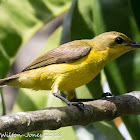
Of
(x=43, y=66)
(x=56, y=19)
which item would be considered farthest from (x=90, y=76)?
(x=56, y=19)

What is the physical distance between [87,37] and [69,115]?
1.43 m

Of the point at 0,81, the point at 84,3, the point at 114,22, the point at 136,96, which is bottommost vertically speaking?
the point at 136,96

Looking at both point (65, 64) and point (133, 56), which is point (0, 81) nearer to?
point (65, 64)

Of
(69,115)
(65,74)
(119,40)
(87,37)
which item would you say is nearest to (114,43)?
(119,40)

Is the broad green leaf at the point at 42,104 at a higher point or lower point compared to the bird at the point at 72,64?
lower

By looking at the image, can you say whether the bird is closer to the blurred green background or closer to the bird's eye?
the bird's eye

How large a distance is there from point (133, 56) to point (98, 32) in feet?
1.44

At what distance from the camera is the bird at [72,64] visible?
286 centimetres

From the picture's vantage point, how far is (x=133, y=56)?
125 inches

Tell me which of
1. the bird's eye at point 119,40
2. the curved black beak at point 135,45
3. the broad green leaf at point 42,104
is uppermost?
the bird's eye at point 119,40

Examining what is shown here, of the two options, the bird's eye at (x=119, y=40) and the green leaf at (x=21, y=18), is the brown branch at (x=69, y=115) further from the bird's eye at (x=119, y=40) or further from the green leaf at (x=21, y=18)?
the green leaf at (x=21, y=18)

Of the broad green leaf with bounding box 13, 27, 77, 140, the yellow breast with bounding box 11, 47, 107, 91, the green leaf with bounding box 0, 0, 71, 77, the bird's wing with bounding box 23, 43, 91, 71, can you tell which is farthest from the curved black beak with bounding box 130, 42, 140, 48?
the green leaf with bounding box 0, 0, 71, 77

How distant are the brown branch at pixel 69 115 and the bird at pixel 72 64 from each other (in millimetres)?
344

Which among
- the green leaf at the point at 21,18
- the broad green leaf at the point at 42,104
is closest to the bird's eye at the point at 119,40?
the broad green leaf at the point at 42,104
